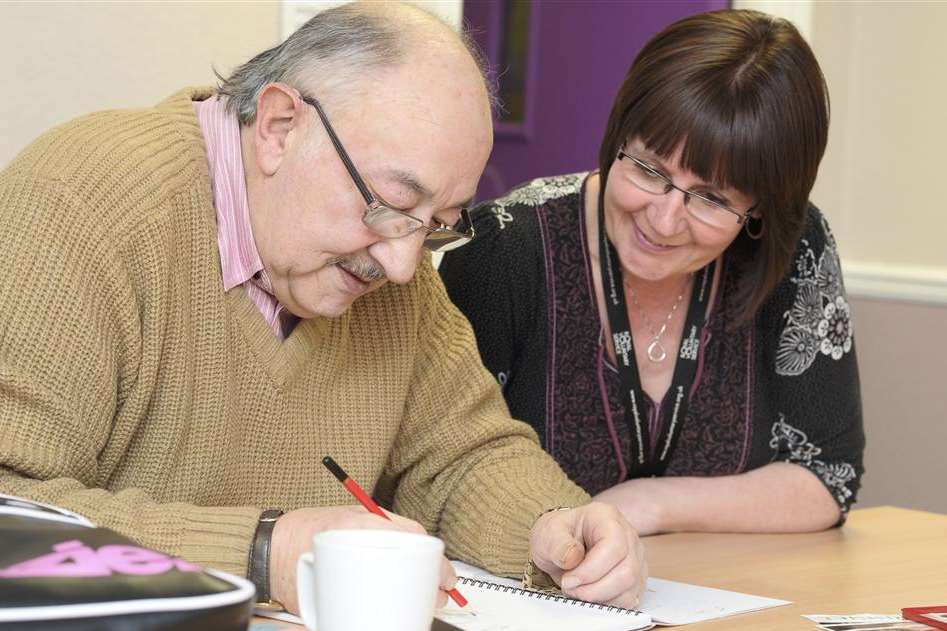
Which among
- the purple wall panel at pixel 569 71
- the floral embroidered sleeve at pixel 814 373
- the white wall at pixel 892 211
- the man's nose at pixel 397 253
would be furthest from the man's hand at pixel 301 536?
the purple wall panel at pixel 569 71

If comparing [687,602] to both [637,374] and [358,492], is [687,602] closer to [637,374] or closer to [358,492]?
[358,492]

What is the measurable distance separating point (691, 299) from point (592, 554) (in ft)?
2.65

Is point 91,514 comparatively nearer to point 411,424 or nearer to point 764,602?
point 411,424

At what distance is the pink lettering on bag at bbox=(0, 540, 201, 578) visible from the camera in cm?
79

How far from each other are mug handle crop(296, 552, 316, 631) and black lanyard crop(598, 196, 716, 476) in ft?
3.77

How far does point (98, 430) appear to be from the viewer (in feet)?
4.26

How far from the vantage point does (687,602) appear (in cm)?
143

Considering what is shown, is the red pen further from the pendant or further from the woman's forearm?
the pendant

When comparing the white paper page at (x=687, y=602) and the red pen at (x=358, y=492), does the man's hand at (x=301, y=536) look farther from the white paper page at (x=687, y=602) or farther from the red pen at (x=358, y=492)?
the white paper page at (x=687, y=602)

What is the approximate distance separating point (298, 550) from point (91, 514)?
20cm

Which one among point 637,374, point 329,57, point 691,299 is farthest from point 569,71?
point 329,57

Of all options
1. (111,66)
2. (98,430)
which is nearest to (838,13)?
(111,66)

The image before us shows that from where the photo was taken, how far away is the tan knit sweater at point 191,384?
1239 millimetres

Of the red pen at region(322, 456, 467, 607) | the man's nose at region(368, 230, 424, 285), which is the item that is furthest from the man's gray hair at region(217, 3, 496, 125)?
the red pen at region(322, 456, 467, 607)
